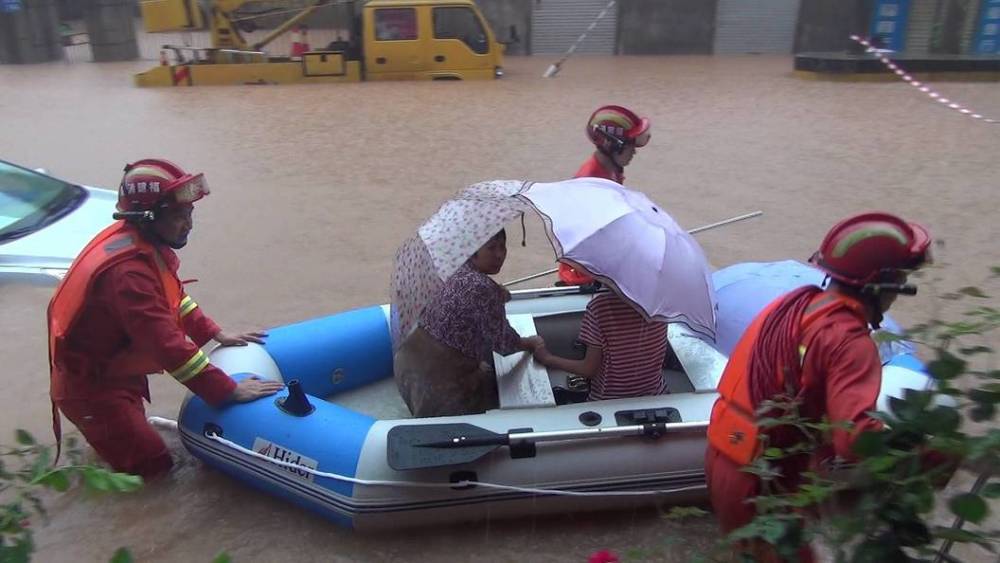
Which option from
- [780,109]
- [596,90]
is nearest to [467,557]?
[780,109]

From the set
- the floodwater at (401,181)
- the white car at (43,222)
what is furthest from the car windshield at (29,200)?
the floodwater at (401,181)

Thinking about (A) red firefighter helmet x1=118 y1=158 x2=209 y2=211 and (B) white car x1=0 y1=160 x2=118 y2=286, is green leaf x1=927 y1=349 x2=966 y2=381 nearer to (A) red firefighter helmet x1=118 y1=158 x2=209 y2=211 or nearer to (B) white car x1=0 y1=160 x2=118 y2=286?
(A) red firefighter helmet x1=118 y1=158 x2=209 y2=211

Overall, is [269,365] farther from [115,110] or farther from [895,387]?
[115,110]

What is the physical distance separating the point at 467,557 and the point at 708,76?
13.9 meters

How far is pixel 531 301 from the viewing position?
13.7 feet

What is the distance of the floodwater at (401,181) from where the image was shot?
333 centimetres

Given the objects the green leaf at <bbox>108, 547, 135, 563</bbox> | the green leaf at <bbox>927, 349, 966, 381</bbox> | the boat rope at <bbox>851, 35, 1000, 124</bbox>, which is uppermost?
the green leaf at <bbox>927, 349, 966, 381</bbox>

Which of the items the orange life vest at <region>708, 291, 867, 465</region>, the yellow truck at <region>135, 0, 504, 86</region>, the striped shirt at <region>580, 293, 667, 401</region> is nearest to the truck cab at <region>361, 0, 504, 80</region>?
the yellow truck at <region>135, 0, 504, 86</region>

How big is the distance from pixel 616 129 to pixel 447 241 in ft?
5.49

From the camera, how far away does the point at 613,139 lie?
4297 mm

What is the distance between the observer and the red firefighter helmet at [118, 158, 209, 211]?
3111 mm

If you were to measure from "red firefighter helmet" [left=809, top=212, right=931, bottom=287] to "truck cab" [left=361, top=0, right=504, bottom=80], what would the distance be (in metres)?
12.9

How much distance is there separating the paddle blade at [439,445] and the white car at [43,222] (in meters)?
2.68

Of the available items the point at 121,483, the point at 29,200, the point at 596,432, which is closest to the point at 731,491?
the point at 596,432
